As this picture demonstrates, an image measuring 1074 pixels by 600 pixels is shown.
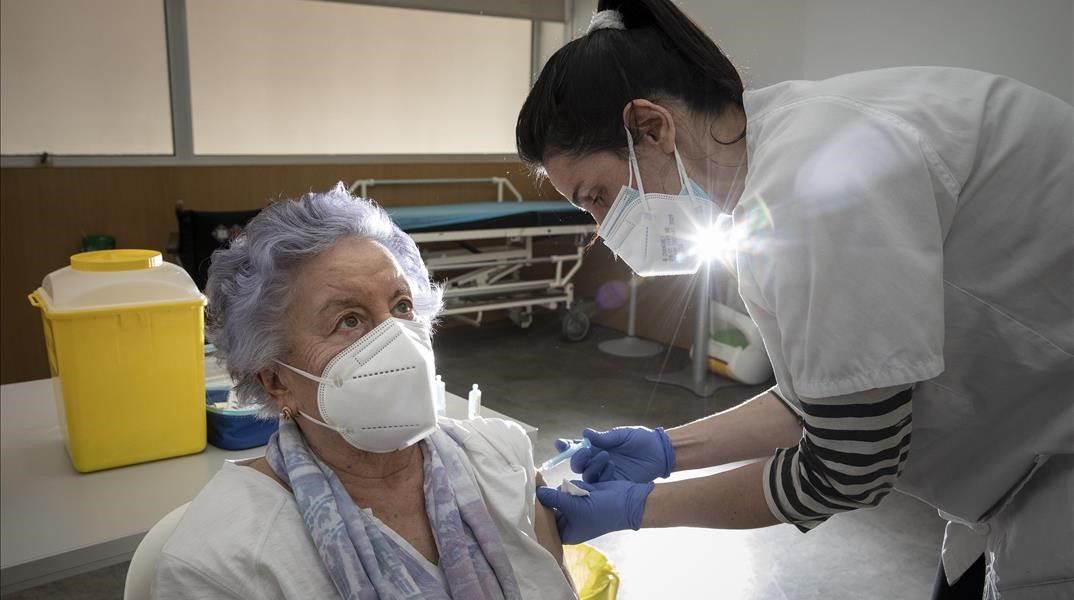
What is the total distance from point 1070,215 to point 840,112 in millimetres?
318

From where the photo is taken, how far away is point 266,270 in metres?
1.30

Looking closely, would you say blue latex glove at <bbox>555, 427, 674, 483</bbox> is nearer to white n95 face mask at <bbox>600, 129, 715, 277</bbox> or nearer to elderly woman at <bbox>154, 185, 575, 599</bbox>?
elderly woman at <bbox>154, 185, 575, 599</bbox>

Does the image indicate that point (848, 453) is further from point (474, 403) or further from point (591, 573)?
point (474, 403)

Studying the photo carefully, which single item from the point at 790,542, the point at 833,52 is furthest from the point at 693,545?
the point at 833,52

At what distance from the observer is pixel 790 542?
9.93ft

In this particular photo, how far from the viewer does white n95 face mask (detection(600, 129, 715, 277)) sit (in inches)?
48.4

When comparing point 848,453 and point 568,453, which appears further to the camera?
point 568,453

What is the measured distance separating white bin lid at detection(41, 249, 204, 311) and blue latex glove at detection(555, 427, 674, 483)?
0.95 meters

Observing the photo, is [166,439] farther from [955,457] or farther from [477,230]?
[477,230]

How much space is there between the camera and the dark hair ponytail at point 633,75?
1.14 meters

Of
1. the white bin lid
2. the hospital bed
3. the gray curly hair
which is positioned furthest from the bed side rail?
the gray curly hair

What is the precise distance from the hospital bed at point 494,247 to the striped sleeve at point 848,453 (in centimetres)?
374

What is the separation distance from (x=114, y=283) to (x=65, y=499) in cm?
44

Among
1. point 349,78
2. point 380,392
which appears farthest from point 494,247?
point 380,392
